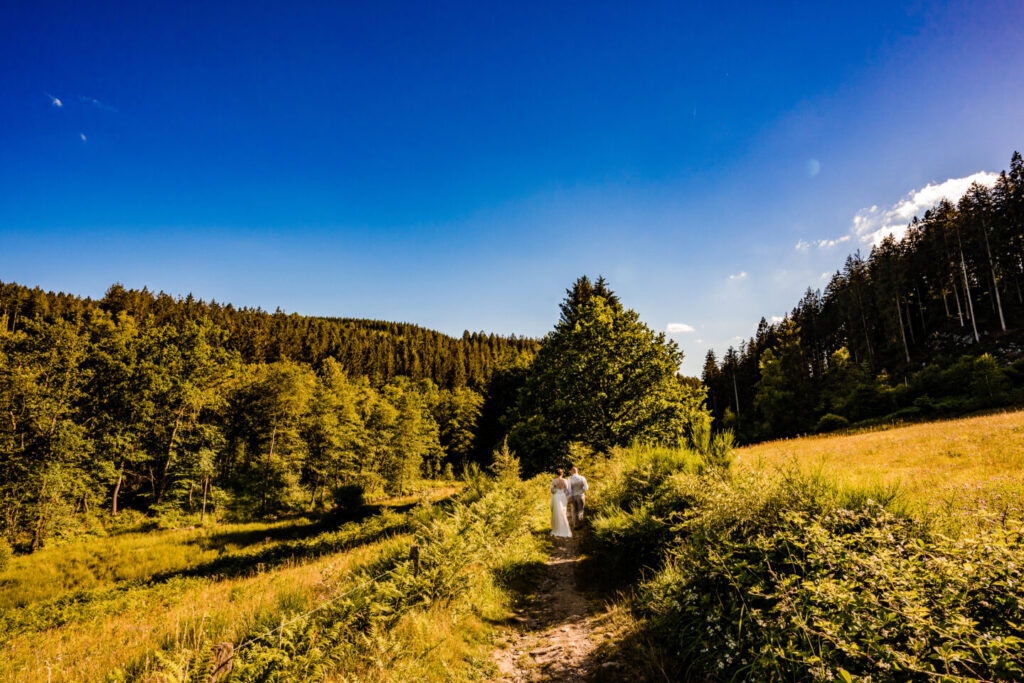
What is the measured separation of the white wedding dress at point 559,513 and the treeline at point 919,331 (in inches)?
1321

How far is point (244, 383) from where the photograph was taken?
157 feet

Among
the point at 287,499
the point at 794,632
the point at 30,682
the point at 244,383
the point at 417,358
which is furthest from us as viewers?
the point at 417,358

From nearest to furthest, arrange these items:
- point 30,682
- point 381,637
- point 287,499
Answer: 1. point 381,637
2. point 30,682
3. point 287,499

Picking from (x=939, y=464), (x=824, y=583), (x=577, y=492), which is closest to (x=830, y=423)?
(x=939, y=464)

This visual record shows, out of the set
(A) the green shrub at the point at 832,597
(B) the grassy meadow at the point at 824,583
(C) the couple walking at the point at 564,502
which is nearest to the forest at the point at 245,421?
(C) the couple walking at the point at 564,502

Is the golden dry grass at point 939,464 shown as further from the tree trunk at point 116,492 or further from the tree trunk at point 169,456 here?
the tree trunk at point 169,456

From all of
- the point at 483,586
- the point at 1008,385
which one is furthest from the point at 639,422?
the point at 1008,385

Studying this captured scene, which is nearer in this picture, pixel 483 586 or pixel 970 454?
pixel 483 586

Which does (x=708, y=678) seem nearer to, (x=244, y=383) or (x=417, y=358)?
(x=244, y=383)

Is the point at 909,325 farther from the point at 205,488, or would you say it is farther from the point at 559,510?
the point at 205,488

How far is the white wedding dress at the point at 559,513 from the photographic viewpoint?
487 inches

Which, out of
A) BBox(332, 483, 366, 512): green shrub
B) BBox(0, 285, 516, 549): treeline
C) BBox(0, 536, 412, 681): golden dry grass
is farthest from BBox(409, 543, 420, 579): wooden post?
BBox(332, 483, 366, 512): green shrub

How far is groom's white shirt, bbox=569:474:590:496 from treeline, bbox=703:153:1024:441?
32.5 m

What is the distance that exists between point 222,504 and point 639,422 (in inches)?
1527
